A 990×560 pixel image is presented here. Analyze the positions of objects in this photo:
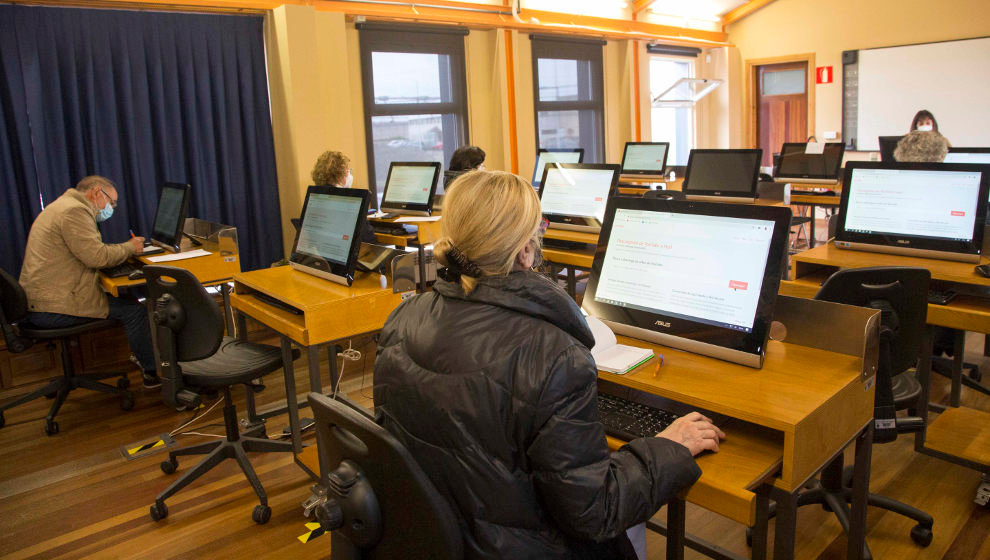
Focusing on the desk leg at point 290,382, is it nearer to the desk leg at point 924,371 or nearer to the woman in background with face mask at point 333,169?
the woman in background with face mask at point 333,169

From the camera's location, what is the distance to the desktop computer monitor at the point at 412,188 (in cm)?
514

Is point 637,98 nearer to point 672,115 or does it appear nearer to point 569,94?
point 569,94

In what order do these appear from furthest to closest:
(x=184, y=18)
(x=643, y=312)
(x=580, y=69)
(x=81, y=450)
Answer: (x=580, y=69) < (x=184, y=18) < (x=81, y=450) < (x=643, y=312)

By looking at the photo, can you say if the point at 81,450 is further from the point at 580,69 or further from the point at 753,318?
the point at 580,69

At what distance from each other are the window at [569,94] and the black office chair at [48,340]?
5051mm

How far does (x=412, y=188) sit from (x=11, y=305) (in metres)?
2.64

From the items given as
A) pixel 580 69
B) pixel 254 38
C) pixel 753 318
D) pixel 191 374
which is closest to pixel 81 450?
pixel 191 374

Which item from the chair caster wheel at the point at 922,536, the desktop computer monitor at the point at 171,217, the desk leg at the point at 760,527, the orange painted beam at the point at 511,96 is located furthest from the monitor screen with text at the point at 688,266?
the orange painted beam at the point at 511,96

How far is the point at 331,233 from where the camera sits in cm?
300

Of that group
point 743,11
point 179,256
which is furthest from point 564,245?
point 743,11

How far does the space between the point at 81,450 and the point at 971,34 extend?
8977mm

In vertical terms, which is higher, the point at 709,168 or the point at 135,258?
the point at 709,168

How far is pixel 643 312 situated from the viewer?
6.04 feet

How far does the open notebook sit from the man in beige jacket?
3.06 m
